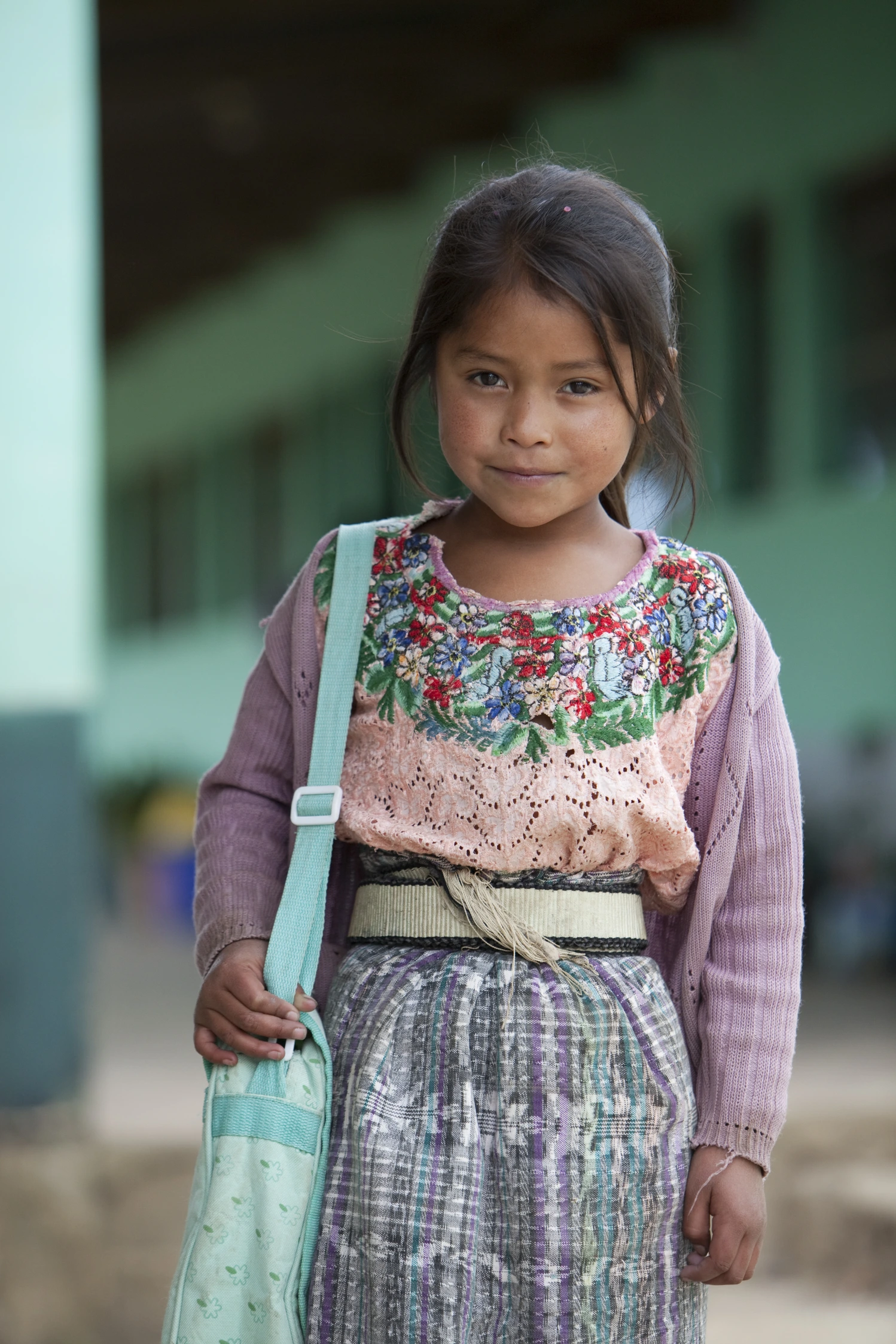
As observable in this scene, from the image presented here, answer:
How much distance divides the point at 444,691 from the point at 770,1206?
356 centimetres

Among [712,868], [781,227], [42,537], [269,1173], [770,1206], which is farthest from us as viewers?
[781,227]

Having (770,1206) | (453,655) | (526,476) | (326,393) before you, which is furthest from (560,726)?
(326,393)

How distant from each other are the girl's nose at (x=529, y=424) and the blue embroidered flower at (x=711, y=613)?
214 mm

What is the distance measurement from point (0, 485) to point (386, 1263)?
12.9 feet

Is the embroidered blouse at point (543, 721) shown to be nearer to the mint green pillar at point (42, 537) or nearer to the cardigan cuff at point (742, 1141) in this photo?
the cardigan cuff at point (742, 1141)

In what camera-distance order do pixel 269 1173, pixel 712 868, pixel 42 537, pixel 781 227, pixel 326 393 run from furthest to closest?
pixel 326 393, pixel 781 227, pixel 42 537, pixel 712 868, pixel 269 1173

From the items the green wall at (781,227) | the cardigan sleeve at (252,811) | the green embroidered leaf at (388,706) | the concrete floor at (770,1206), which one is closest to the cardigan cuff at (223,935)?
the cardigan sleeve at (252,811)

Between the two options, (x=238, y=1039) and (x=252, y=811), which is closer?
(x=238, y=1039)

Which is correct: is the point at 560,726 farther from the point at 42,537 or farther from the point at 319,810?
the point at 42,537

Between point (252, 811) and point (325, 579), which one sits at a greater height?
point (325, 579)

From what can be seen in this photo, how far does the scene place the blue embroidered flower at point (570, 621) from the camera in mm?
1397

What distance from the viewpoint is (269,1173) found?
130 centimetres

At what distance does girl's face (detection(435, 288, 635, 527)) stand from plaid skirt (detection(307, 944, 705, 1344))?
42 centimetres

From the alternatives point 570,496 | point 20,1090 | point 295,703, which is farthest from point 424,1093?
point 20,1090
